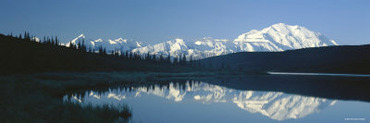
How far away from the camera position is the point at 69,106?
23656 mm

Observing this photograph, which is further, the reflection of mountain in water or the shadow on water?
the shadow on water

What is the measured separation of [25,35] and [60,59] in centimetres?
7692

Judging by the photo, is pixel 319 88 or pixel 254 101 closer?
pixel 254 101

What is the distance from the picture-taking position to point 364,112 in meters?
29.8

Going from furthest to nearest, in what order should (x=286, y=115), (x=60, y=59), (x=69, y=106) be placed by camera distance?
1. (x=60, y=59)
2. (x=286, y=115)
3. (x=69, y=106)

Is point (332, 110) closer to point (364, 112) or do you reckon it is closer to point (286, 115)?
point (364, 112)

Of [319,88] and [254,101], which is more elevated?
[254,101]

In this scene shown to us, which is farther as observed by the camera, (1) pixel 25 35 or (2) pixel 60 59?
(1) pixel 25 35

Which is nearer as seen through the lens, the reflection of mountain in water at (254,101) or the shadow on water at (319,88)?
the reflection of mountain in water at (254,101)

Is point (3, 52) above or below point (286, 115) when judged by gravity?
above

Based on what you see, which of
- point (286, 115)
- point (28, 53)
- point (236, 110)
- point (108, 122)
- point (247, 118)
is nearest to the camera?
point (108, 122)

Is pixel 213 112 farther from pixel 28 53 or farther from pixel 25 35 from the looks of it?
pixel 25 35

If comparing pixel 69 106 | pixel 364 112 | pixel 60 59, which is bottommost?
pixel 364 112

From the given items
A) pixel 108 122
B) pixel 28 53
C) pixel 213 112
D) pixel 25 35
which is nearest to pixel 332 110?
pixel 213 112
